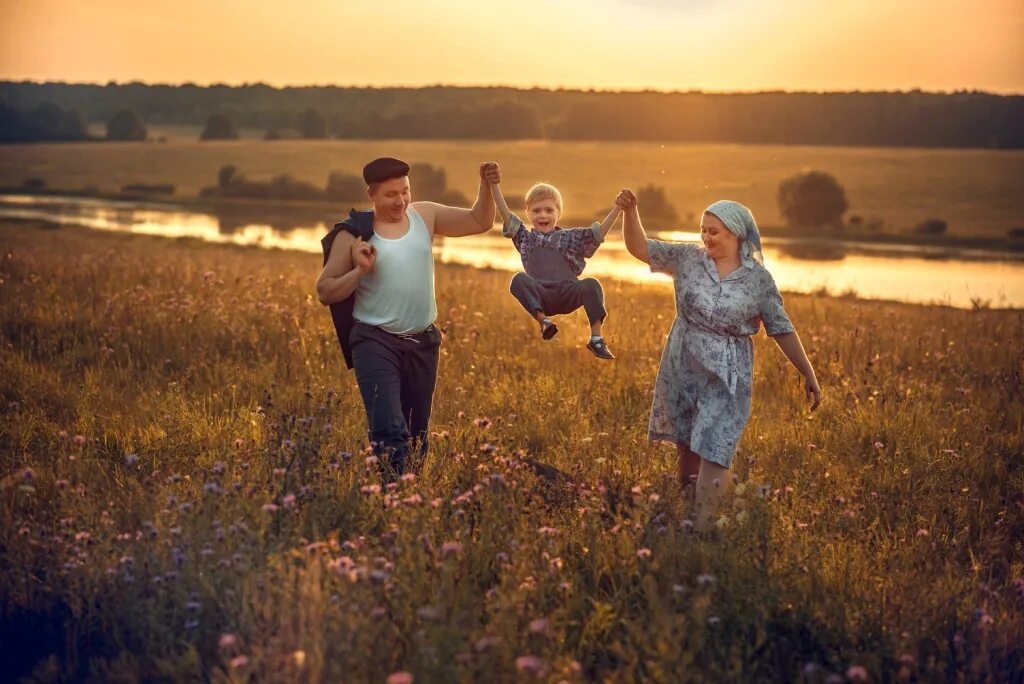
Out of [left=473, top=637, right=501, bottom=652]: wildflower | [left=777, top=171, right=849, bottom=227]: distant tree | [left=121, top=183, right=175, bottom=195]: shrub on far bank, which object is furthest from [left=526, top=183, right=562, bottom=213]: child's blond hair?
[left=121, top=183, right=175, bottom=195]: shrub on far bank

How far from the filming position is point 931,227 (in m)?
82.8

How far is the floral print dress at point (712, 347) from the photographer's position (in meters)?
5.75

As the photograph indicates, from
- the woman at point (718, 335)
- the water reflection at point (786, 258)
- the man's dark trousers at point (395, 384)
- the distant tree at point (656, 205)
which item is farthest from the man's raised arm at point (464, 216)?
the distant tree at point (656, 205)

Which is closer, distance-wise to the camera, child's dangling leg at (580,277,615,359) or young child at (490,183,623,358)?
young child at (490,183,623,358)

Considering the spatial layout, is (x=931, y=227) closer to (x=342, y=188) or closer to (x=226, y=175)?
(x=342, y=188)

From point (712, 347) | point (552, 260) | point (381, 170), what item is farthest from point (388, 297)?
point (712, 347)

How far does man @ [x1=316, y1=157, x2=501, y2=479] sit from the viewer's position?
595 cm

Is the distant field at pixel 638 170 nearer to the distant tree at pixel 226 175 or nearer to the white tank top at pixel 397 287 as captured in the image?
the distant tree at pixel 226 175

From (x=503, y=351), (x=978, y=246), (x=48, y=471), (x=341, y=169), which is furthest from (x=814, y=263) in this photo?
(x=341, y=169)

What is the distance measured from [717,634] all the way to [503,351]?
6.56 meters

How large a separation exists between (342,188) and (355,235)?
9918 cm

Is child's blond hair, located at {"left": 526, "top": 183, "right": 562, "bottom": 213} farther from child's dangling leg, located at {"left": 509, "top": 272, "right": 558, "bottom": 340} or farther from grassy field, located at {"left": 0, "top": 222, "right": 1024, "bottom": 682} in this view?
grassy field, located at {"left": 0, "top": 222, "right": 1024, "bottom": 682}

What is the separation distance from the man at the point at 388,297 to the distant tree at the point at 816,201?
85.8m

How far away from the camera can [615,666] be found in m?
4.25
